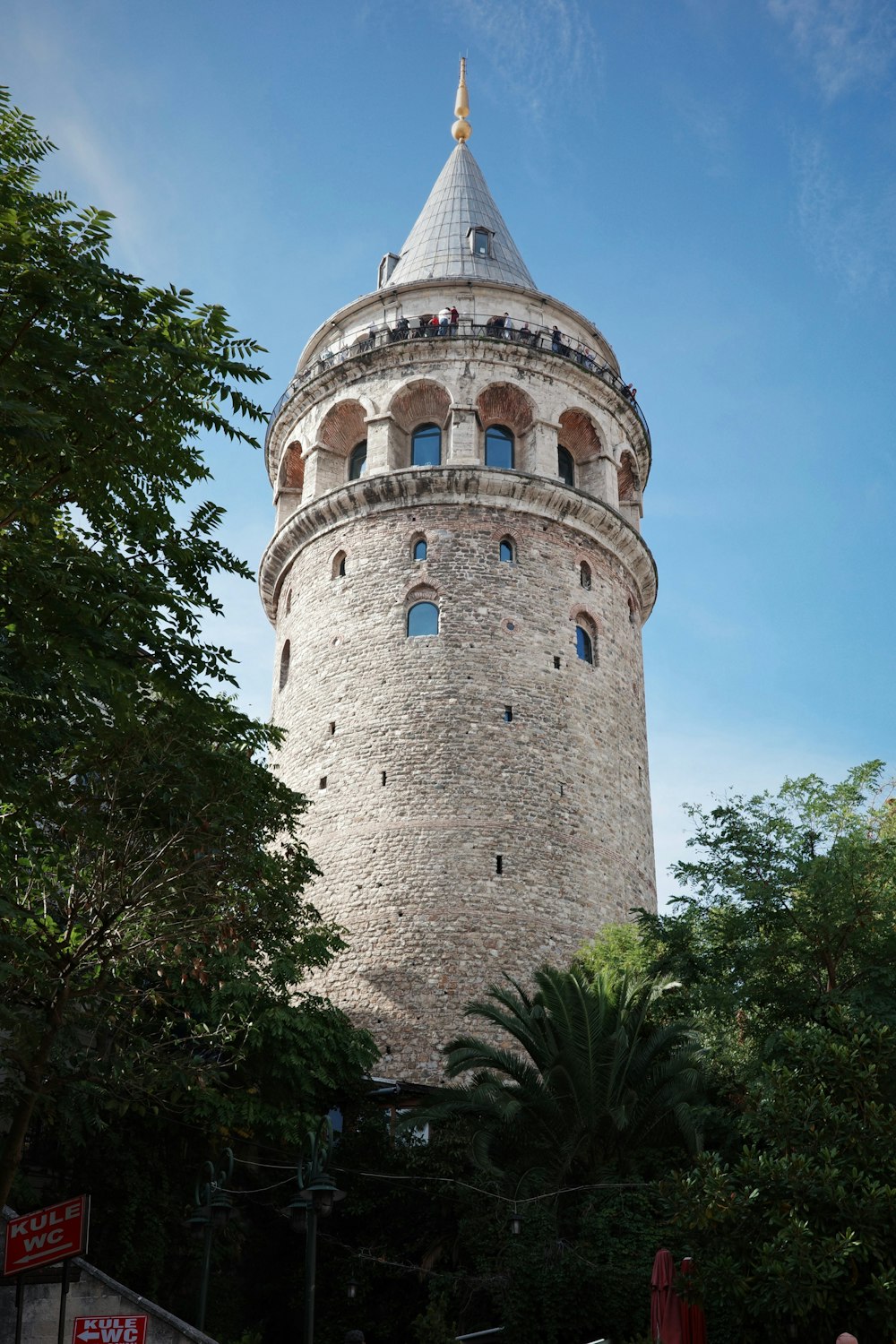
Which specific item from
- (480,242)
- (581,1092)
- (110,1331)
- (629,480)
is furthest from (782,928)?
(480,242)

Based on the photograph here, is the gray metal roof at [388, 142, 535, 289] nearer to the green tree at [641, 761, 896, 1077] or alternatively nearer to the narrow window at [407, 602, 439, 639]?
the narrow window at [407, 602, 439, 639]

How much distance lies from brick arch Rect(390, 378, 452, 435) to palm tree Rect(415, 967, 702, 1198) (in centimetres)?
1397

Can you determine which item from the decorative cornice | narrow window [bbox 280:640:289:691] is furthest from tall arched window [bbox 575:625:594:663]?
narrow window [bbox 280:640:289:691]

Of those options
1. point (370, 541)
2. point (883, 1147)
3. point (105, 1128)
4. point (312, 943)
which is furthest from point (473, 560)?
point (883, 1147)

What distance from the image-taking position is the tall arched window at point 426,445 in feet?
90.5

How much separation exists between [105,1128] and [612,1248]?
587 centimetres

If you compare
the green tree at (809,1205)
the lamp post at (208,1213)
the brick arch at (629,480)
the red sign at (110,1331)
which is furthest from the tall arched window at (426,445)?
the red sign at (110,1331)

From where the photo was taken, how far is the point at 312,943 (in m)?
18.1

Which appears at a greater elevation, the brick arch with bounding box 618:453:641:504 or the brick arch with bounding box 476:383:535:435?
the brick arch with bounding box 476:383:535:435

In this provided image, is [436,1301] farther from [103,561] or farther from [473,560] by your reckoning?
[473,560]

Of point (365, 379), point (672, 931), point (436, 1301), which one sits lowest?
point (436, 1301)

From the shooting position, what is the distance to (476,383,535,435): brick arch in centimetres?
2778

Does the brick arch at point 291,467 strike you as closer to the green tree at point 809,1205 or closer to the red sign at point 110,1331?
the green tree at point 809,1205

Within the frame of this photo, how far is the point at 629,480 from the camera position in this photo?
2970 centimetres
